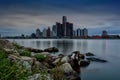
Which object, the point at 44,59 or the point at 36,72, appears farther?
the point at 44,59

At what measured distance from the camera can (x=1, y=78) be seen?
4.42 meters

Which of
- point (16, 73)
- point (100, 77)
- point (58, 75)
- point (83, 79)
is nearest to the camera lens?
point (16, 73)

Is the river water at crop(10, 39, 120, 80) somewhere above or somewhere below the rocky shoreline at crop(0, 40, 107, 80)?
below

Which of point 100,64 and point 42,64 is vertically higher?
point 42,64

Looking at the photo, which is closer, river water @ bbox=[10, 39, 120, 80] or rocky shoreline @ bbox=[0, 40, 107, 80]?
rocky shoreline @ bbox=[0, 40, 107, 80]

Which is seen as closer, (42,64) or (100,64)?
(42,64)

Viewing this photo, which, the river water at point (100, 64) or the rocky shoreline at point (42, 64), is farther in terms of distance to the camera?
the river water at point (100, 64)

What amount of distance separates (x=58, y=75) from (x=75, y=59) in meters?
17.5

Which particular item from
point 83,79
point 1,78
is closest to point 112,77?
point 83,79

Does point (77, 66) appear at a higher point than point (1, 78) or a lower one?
lower

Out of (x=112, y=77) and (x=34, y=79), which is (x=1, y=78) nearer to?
(x=34, y=79)

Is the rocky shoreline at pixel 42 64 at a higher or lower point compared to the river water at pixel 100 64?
higher

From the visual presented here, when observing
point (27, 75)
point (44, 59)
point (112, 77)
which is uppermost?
point (27, 75)

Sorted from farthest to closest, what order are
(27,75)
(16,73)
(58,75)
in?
(58,75) < (27,75) < (16,73)
